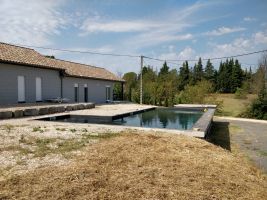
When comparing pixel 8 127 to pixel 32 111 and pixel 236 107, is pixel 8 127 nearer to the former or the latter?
pixel 32 111

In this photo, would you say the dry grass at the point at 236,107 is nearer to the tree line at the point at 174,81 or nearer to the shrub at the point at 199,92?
the shrub at the point at 199,92

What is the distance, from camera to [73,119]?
50.9 ft

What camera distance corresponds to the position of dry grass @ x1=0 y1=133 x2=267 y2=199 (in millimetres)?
4727

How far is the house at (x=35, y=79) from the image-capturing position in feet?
59.9

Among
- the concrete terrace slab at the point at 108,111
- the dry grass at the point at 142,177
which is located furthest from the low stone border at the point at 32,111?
the dry grass at the point at 142,177

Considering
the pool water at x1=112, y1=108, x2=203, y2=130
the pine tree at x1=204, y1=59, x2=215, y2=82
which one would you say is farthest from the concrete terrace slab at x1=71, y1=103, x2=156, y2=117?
the pine tree at x1=204, y1=59, x2=215, y2=82

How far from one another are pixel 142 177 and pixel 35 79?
17.2 m

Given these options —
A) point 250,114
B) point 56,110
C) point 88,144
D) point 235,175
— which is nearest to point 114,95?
point 250,114

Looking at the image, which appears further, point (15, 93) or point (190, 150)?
point (15, 93)

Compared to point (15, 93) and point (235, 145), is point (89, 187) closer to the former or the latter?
point (235, 145)

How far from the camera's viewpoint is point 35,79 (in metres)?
20.8

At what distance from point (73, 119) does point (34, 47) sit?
41.5 ft

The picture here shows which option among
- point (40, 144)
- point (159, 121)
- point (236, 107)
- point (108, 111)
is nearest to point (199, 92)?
point (236, 107)

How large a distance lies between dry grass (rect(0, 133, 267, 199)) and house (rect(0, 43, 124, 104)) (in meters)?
12.8
